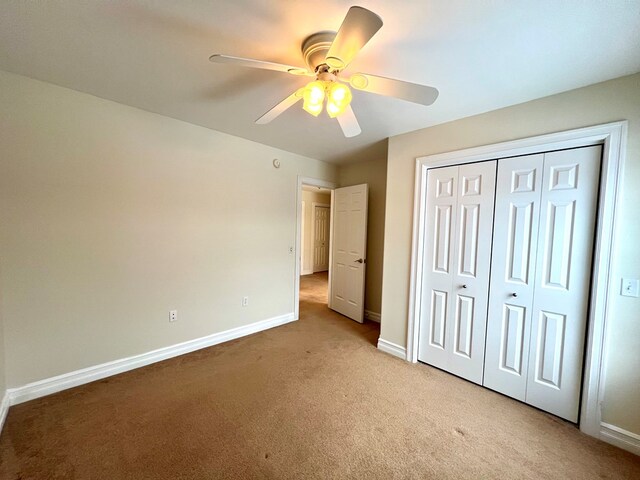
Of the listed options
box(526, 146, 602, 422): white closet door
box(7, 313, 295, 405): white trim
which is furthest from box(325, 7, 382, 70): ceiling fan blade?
box(7, 313, 295, 405): white trim

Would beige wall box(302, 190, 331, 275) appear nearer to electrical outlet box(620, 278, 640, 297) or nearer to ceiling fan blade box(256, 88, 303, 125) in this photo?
ceiling fan blade box(256, 88, 303, 125)

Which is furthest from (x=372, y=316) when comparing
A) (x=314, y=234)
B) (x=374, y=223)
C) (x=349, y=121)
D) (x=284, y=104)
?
(x=314, y=234)

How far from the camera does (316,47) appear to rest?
4.41 ft

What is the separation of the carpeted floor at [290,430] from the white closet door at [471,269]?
263 millimetres

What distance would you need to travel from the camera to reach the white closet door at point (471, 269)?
85.1 inches

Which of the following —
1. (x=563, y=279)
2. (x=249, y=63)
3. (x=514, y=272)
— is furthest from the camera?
(x=514, y=272)

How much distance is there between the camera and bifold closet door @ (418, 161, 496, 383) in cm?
219

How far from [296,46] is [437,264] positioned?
83.6 inches

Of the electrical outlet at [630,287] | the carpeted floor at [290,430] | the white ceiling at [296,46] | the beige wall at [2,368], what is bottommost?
the carpeted floor at [290,430]

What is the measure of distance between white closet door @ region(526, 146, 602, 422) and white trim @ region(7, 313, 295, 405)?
9.44ft

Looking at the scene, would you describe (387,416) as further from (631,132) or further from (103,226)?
(103,226)

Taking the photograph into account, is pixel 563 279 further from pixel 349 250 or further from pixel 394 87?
pixel 349 250

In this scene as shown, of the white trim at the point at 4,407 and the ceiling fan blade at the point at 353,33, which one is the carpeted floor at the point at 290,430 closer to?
the white trim at the point at 4,407

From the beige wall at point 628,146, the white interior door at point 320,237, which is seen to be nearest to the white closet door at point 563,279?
the beige wall at point 628,146
